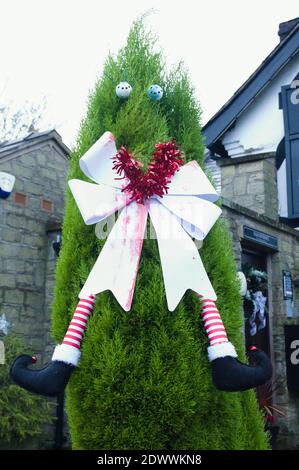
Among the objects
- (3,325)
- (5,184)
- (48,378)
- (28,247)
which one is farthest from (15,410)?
(48,378)

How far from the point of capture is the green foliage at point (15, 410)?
4.93 meters

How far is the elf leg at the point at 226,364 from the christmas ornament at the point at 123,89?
3.99 ft

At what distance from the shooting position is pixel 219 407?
108 inches

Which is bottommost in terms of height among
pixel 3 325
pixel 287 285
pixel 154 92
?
pixel 3 325

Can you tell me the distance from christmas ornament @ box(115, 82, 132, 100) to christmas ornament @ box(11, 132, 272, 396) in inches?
10.5

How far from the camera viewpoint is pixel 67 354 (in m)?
2.67

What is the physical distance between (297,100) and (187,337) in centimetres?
573

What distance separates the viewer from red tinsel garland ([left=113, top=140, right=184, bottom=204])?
2.87 m

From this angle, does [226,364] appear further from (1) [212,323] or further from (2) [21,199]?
(2) [21,199]

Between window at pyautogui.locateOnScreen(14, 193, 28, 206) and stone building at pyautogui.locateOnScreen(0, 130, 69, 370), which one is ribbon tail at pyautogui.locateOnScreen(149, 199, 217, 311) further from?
window at pyautogui.locateOnScreen(14, 193, 28, 206)

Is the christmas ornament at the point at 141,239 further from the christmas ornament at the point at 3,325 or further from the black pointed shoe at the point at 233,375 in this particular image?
the christmas ornament at the point at 3,325

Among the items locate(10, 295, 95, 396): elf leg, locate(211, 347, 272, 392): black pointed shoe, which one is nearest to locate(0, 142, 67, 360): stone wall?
locate(10, 295, 95, 396): elf leg

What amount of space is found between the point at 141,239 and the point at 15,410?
287cm
